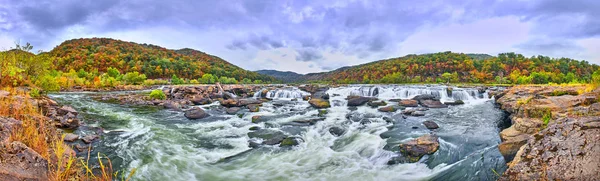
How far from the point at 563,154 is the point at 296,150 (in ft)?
22.6

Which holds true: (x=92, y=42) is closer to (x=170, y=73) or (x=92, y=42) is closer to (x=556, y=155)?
(x=170, y=73)

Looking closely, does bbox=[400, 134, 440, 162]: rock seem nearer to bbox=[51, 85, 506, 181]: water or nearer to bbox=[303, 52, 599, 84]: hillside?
bbox=[51, 85, 506, 181]: water

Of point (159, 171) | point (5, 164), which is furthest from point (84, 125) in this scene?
point (5, 164)

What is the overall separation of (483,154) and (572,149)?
4216 millimetres

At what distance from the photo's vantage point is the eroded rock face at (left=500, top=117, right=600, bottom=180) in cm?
395

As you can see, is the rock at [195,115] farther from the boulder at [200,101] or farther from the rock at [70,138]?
the rock at [70,138]

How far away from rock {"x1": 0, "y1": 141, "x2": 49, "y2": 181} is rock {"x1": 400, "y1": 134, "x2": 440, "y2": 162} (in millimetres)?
8337

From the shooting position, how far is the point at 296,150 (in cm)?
948

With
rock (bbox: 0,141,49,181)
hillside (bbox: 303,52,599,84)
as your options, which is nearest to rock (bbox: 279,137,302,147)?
rock (bbox: 0,141,49,181)

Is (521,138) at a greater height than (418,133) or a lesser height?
greater

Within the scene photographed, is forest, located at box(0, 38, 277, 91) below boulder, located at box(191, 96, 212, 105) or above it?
above

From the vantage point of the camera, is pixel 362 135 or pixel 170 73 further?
pixel 170 73

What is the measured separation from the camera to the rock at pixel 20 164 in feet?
11.8

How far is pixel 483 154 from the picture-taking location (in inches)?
324
